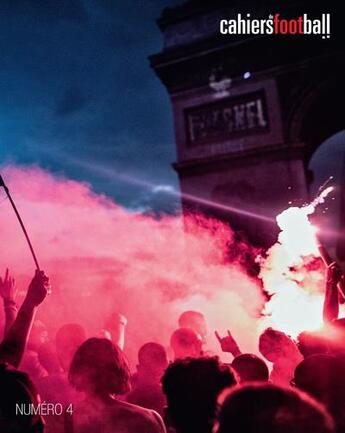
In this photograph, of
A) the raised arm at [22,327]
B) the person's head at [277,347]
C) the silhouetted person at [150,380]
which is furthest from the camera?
the person's head at [277,347]

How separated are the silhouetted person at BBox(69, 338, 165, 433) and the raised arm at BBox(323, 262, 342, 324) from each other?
2550 mm

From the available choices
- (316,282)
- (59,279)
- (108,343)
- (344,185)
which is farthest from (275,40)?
(108,343)

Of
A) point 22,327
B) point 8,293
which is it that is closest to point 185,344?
point 8,293

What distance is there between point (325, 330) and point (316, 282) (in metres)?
4.49

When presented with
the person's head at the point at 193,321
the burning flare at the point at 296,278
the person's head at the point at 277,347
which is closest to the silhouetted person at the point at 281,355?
the person's head at the point at 277,347

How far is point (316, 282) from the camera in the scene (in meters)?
8.20

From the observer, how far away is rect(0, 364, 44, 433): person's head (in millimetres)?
2015

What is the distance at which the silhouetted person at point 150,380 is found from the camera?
3.80 meters

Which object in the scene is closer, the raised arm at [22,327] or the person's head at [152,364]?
the raised arm at [22,327]

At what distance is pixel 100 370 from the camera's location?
2.81m

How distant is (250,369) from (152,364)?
950mm

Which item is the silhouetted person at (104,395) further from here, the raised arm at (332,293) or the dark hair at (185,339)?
the raised arm at (332,293)

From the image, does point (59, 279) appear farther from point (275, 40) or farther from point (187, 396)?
point (275, 40)

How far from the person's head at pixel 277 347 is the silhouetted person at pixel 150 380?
1.02 m
